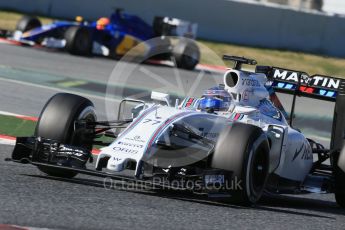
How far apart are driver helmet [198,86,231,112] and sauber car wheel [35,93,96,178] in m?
1.20

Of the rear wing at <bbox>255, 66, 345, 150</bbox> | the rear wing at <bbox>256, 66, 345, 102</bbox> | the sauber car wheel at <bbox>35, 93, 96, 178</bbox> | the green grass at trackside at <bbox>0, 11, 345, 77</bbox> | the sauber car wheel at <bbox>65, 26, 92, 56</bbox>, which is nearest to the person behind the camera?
the sauber car wheel at <bbox>35, 93, 96, 178</bbox>

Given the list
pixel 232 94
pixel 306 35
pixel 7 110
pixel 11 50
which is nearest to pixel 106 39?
pixel 11 50

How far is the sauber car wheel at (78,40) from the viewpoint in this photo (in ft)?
71.6

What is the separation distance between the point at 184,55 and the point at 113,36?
194 cm

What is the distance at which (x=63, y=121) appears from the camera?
8281mm

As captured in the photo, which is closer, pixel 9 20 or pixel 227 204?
pixel 227 204

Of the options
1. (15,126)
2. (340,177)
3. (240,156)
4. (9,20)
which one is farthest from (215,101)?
(9,20)

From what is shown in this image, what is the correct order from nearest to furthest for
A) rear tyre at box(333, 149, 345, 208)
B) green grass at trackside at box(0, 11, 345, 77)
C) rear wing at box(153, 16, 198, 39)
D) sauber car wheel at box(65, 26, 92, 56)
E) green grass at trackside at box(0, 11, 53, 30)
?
Result: rear tyre at box(333, 149, 345, 208)
sauber car wheel at box(65, 26, 92, 56)
rear wing at box(153, 16, 198, 39)
green grass at trackside at box(0, 11, 345, 77)
green grass at trackside at box(0, 11, 53, 30)

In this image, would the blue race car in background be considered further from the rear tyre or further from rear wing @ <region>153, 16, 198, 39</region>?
the rear tyre

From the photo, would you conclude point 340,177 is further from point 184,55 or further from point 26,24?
point 26,24

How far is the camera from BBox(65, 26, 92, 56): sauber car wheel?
21.8 metres

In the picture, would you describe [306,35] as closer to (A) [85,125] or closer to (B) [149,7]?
(B) [149,7]

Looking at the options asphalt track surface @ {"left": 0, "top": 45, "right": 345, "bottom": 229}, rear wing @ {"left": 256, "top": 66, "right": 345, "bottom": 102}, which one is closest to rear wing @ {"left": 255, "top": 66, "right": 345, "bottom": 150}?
rear wing @ {"left": 256, "top": 66, "right": 345, "bottom": 102}

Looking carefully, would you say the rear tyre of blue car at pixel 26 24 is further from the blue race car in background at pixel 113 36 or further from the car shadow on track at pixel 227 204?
the car shadow on track at pixel 227 204
